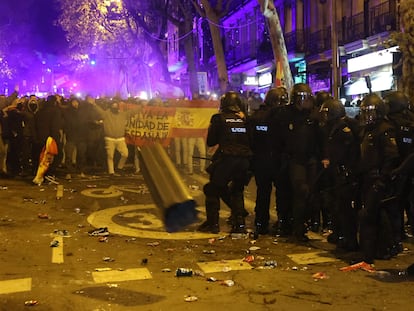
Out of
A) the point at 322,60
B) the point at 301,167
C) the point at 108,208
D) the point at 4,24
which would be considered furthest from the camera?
the point at 4,24

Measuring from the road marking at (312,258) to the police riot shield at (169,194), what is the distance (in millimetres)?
1991

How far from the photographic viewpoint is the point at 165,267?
6.42 metres

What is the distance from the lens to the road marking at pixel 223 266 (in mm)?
6332

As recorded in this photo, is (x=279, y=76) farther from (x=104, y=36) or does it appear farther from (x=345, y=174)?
(x=104, y=36)

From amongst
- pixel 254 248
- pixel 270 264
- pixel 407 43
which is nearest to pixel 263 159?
pixel 254 248

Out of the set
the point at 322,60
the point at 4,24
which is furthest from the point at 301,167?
the point at 4,24

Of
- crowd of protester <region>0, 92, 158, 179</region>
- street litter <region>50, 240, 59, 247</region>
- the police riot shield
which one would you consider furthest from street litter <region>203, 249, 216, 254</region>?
crowd of protester <region>0, 92, 158, 179</region>

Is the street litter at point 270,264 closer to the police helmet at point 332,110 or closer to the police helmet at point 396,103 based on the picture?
the police helmet at point 332,110

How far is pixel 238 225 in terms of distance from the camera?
8.07m

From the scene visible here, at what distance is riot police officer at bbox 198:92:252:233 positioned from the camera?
25.7 ft

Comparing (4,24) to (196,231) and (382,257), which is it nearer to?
(196,231)

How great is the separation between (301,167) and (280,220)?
920 millimetres

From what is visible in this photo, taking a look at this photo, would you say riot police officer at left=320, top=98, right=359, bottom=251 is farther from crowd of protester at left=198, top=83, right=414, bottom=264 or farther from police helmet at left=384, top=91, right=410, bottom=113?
police helmet at left=384, top=91, right=410, bottom=113

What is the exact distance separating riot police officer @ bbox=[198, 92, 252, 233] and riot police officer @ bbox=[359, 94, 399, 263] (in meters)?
1.86
